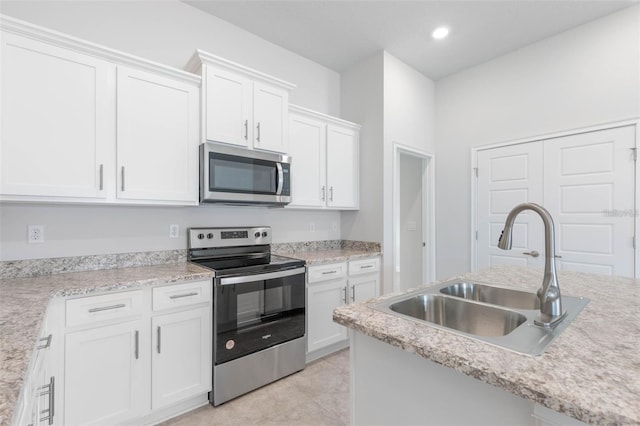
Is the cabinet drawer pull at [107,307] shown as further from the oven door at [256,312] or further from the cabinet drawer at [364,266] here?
the cabinet drawer at [364,266]

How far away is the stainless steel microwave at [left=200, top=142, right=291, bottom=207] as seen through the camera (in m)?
2.24

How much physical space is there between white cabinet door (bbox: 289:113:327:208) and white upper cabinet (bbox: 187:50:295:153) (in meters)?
0.22

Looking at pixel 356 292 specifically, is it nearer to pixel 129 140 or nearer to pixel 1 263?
pixel 129 140

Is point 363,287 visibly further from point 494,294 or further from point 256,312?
point 494,294

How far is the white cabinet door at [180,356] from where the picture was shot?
1838mm

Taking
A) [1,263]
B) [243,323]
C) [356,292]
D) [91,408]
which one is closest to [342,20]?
[356,292]

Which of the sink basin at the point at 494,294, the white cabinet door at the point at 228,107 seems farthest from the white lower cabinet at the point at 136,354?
the sink basin at the point at 494,294

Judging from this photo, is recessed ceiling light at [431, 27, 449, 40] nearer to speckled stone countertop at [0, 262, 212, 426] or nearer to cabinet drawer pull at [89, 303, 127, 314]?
speckled stone countertop at [0, 262, 212, 426]

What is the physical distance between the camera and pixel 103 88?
6.12ft

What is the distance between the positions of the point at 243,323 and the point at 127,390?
745mm

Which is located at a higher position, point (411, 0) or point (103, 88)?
point (411, 0)

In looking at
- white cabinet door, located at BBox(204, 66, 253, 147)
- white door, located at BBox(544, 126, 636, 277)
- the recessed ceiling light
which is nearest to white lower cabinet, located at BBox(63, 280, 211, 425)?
white cabinet door, located at BBox(204, 66, 253, 147)

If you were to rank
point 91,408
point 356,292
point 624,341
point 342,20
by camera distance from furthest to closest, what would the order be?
point 356,292
point 342,20
point 91,408
point 624,341

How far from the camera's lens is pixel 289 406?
206 centimetres
